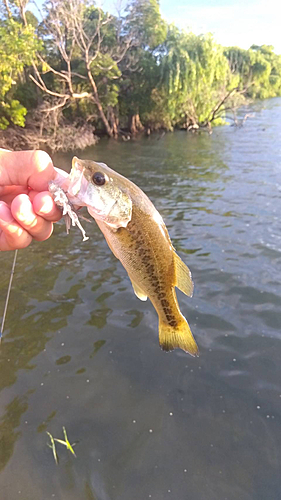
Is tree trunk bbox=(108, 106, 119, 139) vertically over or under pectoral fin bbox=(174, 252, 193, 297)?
over

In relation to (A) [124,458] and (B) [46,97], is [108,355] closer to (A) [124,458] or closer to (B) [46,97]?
(A) [124,458]

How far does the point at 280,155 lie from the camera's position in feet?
54.0

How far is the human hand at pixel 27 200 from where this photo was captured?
1830 mm

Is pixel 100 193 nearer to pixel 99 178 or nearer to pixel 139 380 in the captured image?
pixel 99 178

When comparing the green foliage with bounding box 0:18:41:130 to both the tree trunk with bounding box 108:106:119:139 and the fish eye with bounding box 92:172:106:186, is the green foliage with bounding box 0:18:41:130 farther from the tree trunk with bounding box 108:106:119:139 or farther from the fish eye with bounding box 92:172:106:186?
the fish eye with bounding box 92:172:106:186

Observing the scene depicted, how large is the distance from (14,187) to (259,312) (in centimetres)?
475

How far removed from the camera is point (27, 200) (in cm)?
183

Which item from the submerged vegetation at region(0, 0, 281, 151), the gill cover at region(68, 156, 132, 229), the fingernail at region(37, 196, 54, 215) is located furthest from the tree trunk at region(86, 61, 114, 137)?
the fingernail at region(37, 196, 54, 215)

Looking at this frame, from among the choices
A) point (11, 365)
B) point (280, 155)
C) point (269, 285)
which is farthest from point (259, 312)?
point (280, 155)

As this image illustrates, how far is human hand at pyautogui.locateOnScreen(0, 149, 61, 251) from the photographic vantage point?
6.00ft

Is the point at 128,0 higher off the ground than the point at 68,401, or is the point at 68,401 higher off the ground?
the point at 128,0

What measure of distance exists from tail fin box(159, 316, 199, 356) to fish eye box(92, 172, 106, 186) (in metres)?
1.13

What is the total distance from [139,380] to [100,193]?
3.33 meters

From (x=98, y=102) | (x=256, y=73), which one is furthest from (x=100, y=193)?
(x=256, y=73)
